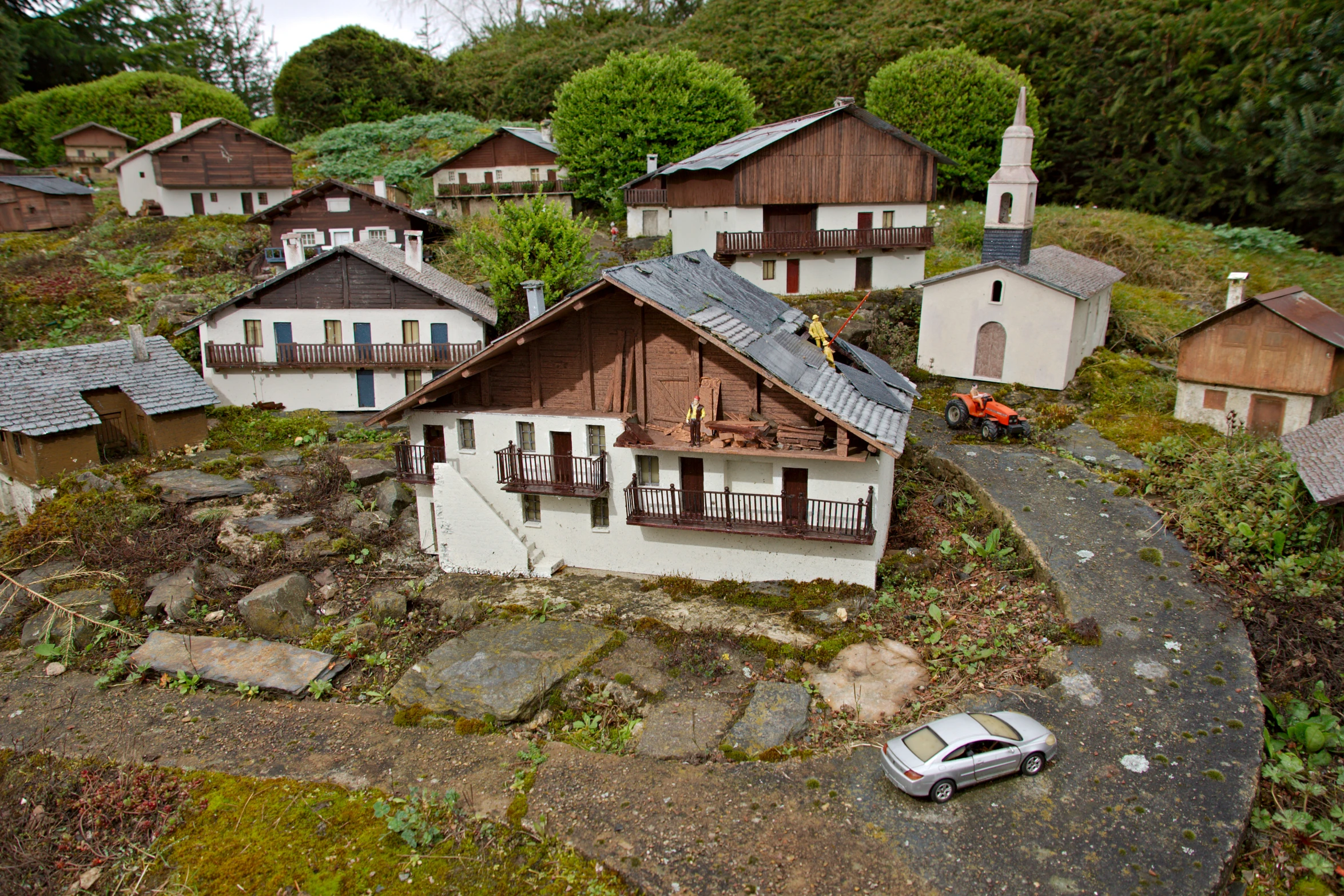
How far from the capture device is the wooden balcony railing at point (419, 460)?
24.9 metres

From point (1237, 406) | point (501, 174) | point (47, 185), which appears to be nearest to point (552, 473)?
point (1237, 406)

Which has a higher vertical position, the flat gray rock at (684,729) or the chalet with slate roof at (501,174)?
the chalet with slate roof at (501,174)

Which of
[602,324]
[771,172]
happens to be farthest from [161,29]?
[602,324]

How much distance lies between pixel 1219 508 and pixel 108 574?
29595mm

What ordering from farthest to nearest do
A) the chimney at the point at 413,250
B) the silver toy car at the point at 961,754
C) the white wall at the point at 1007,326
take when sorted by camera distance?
the chimney at the point at 413,250 < the white wall at the point at 1007,326 < the silver toy car at the point at 961,754

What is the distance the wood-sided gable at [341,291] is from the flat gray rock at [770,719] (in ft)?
79.0

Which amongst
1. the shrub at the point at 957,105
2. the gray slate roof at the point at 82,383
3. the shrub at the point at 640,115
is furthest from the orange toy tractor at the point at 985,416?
the shrub at the point at 640,115

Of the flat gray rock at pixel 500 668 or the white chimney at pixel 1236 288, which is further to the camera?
the white chimney at pixel 1236 288

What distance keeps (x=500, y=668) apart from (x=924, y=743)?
9466 mm

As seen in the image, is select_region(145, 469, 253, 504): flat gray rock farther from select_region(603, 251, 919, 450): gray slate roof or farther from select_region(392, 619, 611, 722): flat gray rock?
select_region(603, 251, 919, 450): gray slate roof

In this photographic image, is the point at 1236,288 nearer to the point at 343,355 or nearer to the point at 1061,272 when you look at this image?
the point at 1061,272

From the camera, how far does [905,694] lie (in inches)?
693

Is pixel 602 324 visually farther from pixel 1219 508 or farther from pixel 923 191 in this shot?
pixel 923 191

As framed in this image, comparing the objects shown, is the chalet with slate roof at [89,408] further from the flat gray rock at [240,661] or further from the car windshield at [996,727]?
the car windshield at [996,727]
